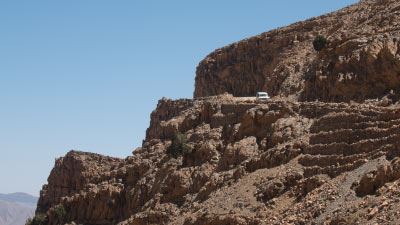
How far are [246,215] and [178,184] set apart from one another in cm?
1157

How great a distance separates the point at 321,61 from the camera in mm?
50188

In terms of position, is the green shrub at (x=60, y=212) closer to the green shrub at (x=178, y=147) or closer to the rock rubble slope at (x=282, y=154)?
the rock rubble slope at (x=282, y=154)

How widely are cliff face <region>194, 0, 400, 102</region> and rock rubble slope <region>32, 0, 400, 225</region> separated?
125mm

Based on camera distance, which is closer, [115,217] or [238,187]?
[238,187]

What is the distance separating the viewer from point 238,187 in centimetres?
3869

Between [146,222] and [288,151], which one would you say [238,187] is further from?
[146,222]

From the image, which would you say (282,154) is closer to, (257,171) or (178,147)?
(257,171)

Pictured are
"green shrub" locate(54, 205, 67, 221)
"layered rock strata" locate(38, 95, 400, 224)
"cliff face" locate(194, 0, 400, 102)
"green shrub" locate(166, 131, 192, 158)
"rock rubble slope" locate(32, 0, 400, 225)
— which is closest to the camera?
"layered rock strata" locate(38, 95, 400, 224)

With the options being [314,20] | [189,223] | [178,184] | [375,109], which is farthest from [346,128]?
[314,20]

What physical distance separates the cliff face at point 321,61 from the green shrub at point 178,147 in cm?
920

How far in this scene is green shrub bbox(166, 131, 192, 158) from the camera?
47188mm

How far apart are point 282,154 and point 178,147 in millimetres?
11507

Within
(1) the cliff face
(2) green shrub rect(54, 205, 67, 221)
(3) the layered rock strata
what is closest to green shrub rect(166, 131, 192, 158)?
(3) the layered rock strata

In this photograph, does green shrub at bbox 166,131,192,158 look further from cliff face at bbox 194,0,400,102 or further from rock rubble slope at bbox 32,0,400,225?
cliff face at bbox 194,0,400,102
